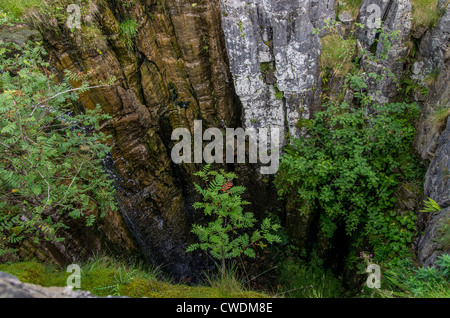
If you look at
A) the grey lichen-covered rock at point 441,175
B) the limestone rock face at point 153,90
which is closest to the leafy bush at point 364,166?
the grey lichen-covered rock at point 441,175

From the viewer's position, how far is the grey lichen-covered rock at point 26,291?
167cm

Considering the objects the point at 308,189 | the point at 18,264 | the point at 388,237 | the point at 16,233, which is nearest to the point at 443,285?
the point at 388,237

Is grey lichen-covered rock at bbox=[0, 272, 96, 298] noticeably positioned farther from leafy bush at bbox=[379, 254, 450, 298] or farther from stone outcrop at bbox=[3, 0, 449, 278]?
stone outcrop at bbox=[3, 0, 449, 278]

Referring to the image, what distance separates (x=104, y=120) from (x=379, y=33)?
561cm

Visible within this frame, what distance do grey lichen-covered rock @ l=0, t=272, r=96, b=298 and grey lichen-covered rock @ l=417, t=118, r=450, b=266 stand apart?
4268 millimetres

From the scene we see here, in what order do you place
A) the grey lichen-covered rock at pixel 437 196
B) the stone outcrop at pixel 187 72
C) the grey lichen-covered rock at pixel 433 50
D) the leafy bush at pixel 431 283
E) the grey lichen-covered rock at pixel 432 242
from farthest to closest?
1. the stone outcrop at pixel 187 72
2. the grey lichen-covered rock at pixel 433 50
3. the grey lichen-covered rock at pixel 437 196
4. the grey lichen-covered rock at pixel 432 242
5. the leafy bush at pixel 431 283

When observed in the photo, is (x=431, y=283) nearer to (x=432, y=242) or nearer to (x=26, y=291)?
(x=432, y=242)

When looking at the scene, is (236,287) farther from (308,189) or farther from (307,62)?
(307,62)

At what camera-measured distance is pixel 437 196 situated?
3.94 meters

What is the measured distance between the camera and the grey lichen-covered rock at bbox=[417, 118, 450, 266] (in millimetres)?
3697

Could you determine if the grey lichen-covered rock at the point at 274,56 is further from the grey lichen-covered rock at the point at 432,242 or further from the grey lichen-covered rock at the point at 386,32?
the grey lichen-covered rock at the point at 432,242

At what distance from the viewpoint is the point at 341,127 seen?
563 centimetres

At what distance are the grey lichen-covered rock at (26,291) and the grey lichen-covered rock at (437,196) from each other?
14.0 ft
